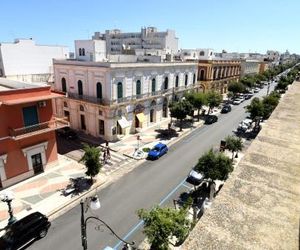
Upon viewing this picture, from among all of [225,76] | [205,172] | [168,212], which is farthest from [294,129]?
[225,76]

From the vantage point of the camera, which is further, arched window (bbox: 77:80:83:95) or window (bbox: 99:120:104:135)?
Answer: arched window (bbox: 77:80:83:95)

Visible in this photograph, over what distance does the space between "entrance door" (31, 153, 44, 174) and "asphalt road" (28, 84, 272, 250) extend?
6.79 metres

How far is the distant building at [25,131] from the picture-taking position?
795 inches

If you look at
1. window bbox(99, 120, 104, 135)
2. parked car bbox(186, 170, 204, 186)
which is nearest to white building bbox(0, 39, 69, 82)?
window bbox(99, 120, 104, 135)

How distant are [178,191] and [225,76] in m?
50.9

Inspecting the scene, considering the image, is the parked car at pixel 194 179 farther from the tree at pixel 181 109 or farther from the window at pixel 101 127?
the tree at pixel 181 109

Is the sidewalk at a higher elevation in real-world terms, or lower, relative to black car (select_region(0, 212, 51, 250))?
lower

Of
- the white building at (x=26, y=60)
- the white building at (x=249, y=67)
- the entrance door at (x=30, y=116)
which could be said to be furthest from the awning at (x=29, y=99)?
the white building at (x=249, y=67)

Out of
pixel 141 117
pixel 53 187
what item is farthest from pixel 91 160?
pixel 141 117

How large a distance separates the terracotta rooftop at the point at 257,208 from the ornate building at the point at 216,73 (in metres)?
48.9

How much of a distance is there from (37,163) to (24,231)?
9.16 metres

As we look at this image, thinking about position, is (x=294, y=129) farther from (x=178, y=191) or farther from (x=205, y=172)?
(x=178, y=191)

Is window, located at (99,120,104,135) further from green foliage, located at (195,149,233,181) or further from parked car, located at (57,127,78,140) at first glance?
green foliage, located at (195,149,233,181)

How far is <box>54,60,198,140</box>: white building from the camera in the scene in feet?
99.4
